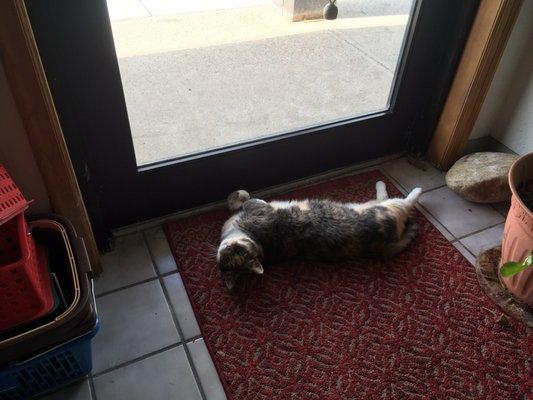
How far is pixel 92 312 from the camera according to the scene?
1064mm

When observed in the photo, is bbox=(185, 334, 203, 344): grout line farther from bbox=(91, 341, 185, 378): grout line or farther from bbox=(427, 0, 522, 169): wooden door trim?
bbox=(427, 0, 522, 169): wooden door trim

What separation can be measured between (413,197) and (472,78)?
489mm

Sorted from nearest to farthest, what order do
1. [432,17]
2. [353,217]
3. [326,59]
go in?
[353,217] → [432,17] → [326,59]

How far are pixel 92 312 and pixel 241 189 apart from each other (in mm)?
782

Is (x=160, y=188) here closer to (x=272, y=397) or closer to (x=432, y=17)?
(x=272, y=397)

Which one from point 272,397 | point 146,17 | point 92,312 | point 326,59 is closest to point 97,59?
point 92,312

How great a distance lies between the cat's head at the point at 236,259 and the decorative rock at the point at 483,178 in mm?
879

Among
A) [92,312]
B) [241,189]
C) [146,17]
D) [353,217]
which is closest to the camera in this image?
[92,312]

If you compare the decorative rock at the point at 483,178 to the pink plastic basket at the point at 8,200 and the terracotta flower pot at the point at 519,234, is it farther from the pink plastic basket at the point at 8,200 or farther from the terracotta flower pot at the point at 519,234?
the pink plastic basket at the point at 8,200

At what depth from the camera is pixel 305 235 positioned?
1429 mm

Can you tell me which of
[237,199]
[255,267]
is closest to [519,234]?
[255,267]

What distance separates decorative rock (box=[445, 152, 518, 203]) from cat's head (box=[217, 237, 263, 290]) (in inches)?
34.6

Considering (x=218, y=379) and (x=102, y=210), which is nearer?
(x=218, y=379)

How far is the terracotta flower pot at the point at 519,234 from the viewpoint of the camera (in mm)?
1273
